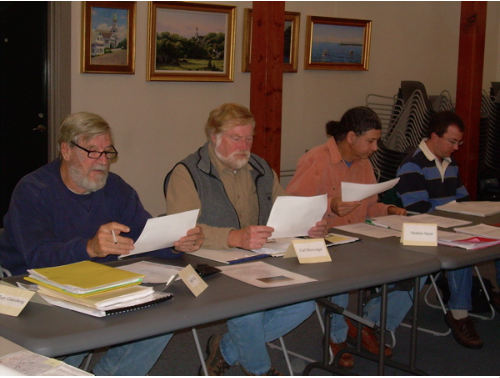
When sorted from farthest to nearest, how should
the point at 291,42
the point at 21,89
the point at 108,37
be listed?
the point at 291,42
the point at 21,89
the point at 108,37

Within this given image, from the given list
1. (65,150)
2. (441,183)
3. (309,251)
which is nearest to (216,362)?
(309,251)

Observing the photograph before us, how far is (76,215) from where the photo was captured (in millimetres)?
2557

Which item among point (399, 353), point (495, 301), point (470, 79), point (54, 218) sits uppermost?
point (470, 79)

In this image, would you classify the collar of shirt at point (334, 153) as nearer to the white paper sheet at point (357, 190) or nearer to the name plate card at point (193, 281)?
the white paper sheet at point (357, 190)

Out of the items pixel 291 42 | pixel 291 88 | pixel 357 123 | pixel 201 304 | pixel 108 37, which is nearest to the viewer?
pixel 201 304

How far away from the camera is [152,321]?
5.83 feet

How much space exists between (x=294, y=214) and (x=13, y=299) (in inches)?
49.5

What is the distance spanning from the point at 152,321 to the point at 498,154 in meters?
6.27

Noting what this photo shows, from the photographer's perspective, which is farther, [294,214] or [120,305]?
[294,214]

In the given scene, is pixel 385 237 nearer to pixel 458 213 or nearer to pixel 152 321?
pixel 458 213

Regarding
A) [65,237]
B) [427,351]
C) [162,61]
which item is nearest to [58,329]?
[65,237]

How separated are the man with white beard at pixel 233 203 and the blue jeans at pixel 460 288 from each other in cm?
129

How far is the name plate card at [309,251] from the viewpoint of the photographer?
2500mm

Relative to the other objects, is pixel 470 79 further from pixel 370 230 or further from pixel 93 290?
pixel 93 290
